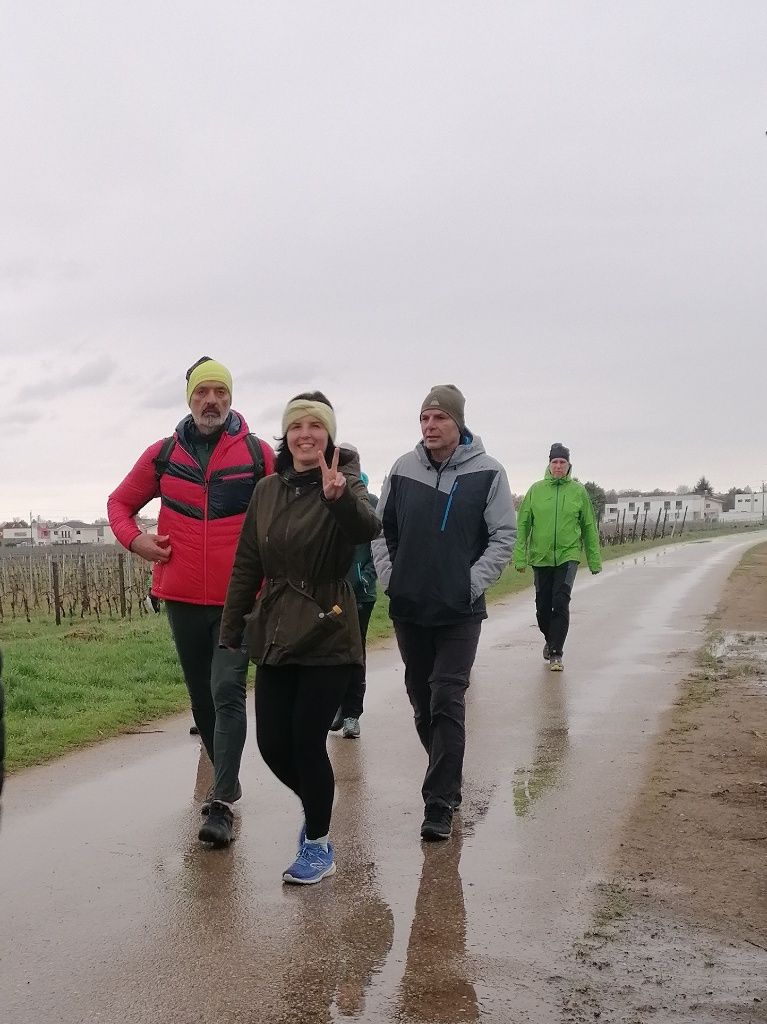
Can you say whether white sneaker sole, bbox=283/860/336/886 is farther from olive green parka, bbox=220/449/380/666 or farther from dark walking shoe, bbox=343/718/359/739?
dark walking shoe, bbox=343/718/359/739

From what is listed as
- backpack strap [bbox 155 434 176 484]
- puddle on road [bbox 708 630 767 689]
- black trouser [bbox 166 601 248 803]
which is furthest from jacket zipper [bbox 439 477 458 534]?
puddle on road [bbox 708 630 767 689]

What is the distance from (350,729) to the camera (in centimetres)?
720

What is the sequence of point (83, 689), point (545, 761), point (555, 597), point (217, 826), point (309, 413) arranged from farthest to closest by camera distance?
point (555, 597) < point (83, 689) < point (545, 761) < point (217, 826) < point (309, 413)

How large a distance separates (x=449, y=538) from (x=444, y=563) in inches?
5.1

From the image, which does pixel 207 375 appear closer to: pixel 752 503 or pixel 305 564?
pixel 305 564

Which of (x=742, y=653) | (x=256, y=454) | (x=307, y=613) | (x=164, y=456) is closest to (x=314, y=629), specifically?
(x=307, y=613)

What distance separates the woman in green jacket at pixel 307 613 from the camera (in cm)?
430

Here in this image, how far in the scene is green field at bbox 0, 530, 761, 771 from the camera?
23.6ft

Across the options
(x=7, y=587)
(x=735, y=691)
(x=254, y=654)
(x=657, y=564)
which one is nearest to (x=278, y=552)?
(x=254, y=654)

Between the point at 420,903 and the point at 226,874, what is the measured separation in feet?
2.86

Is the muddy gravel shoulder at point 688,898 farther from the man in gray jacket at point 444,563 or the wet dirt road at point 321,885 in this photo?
the man in gray jacket at point 444,563

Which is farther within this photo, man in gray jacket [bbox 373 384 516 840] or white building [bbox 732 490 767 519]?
white building [bbox 732 490 767 519]

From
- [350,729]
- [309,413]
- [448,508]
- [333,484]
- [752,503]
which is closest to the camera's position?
[333,484]

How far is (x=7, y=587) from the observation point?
3178cm
